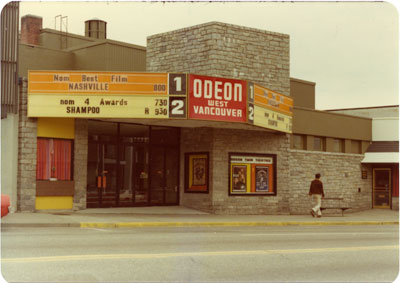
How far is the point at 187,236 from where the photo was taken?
48.8 ft

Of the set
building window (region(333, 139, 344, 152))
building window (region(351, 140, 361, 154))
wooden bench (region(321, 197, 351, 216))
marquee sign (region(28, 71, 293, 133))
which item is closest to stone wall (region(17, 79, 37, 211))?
marquee sign (region(28, 71, 293, 133))

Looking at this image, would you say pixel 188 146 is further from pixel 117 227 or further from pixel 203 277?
pixel 203 277

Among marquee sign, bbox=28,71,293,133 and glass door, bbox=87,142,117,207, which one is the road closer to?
marquee sign, bbox=28,71,293,133

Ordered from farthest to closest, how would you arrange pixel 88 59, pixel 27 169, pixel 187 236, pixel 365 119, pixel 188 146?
1. pixel 365 119
2. pixel 88 59
3. pixel 188 146
4. pixel 27 169
5. pixel 187 236

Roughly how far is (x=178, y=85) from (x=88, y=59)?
519 inches

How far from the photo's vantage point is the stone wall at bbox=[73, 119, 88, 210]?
→ 907 inches

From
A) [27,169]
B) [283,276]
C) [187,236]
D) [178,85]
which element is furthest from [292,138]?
[283,276]

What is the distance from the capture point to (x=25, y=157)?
71.5 feet

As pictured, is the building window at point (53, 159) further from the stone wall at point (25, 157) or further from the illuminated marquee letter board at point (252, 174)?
the illuminated marquee letter board at point (252, 174)

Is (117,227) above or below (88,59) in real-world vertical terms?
below

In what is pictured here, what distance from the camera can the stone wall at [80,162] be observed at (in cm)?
2303

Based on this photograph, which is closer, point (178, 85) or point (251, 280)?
point (251, 280)

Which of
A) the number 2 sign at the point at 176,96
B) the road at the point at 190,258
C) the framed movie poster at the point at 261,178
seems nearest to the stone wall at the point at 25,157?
the number 2 sign at the point at 176,96

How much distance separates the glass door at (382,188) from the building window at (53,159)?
19.8m
